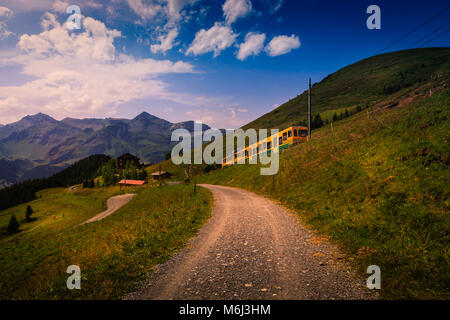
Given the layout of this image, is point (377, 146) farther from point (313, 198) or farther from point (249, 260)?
point (249, 260)

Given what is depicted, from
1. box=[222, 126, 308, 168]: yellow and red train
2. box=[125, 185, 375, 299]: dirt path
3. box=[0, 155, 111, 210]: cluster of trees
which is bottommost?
box=[0, 155, 111, 210]: cluster of trees

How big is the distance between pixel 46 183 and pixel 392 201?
206m

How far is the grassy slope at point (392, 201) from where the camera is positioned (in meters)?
5.83

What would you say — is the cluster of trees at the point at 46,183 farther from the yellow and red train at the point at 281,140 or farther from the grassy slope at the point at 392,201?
the grassy slope at the point at 392,201

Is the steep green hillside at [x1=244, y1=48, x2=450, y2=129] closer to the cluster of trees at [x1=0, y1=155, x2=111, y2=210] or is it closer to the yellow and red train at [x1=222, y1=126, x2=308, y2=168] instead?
the yellow and red train at [x1=222, y1=126, x2=308, y2=168]

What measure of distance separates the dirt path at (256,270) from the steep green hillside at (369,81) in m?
93.0

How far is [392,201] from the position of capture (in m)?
9.72

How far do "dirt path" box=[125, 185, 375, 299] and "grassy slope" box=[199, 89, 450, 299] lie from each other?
90 cm

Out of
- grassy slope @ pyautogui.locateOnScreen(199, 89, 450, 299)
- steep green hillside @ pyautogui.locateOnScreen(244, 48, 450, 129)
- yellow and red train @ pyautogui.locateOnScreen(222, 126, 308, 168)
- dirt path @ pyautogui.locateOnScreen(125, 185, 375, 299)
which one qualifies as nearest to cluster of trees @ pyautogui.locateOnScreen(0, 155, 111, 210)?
yellow and red train @ pyautogui.locateOnScreen(222, 126, 308, 168)

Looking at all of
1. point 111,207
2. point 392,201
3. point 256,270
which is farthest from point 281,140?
point 111,207

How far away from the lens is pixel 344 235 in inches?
350

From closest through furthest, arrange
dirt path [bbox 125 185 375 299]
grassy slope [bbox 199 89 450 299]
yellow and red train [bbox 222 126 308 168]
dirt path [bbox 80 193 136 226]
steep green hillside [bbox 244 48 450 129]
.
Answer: dirt path [bbox 125 185 375 299], grassy slope [bbox 199 89 450 299], yellow and red train [bbox 222 126 308 168], dirt path [bbox 80 193 136 226], steep green hillside [bbox 244 48 450 129]

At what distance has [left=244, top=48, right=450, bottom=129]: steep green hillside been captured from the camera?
3900 inches

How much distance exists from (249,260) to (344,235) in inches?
183
